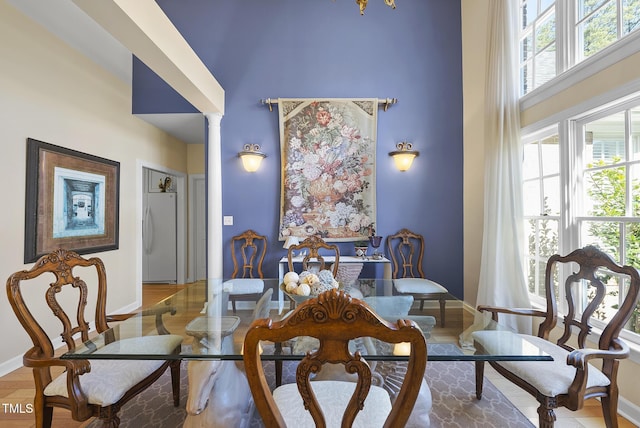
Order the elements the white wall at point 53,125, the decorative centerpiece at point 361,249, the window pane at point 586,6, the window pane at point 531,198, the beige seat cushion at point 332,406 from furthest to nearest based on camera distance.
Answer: the decorative centerpiece at point 361,249
the window pane at point 531,198
the white wall at point 53,125
the window pane at point 586,6
the beige seat cushion at point 332,406

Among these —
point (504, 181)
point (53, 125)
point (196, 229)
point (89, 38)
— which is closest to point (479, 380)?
Result: point (504, 181)

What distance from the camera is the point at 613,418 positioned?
4.66ft

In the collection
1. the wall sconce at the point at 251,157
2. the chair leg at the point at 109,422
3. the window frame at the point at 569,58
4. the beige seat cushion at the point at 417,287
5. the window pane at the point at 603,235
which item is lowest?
the chair leg at the point at 109,422

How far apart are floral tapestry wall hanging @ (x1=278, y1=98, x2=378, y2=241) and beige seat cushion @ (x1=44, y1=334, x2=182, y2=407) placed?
2223 millimetres

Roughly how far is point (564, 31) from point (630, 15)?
1.59ft

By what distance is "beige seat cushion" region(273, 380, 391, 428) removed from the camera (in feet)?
3.74

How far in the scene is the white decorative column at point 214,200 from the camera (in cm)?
352

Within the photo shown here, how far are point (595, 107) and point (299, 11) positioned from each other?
3.25m

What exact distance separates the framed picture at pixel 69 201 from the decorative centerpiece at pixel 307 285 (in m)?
2.40

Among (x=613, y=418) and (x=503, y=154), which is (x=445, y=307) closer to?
(x=613, y=418)

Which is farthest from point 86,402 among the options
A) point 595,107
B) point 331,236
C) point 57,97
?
point 595,107

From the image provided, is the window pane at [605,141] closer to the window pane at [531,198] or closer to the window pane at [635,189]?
the window pane at [635,189]

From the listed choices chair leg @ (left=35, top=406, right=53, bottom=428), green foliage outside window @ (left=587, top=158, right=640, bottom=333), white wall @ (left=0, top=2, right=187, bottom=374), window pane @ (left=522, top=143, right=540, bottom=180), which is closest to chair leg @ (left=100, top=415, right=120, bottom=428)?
chair leg @ (left=35, top=406, right=53, bottom=428)

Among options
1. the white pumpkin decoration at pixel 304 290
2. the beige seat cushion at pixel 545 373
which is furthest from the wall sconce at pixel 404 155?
the beige seat cushion at pixel 545 373
